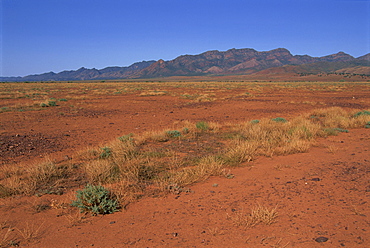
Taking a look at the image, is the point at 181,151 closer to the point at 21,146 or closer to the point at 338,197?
the point at 338,197

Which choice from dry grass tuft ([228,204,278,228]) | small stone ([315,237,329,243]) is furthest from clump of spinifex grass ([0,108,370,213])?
small stone ([315,237,329,243])

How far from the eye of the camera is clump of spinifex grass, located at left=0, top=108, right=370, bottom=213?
5348mm

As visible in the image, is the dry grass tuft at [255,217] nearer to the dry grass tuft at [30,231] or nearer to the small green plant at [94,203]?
the small green plant at [94,203]

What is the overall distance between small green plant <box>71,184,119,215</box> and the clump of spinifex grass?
0.19 metres

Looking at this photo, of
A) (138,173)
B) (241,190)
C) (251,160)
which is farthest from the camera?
(251,160)

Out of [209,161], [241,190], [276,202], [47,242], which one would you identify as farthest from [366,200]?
[47,242]

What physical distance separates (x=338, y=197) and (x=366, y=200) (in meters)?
0.40

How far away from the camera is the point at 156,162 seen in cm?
673

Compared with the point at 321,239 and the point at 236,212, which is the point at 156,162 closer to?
the point at 236,212

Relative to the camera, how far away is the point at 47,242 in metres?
3.62

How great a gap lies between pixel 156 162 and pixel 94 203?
8.08ft

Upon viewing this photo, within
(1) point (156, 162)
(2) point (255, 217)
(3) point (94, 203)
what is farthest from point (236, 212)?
(1) point (156, 162)

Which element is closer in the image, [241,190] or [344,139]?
[241,190]

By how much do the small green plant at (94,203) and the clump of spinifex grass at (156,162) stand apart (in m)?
0.19
